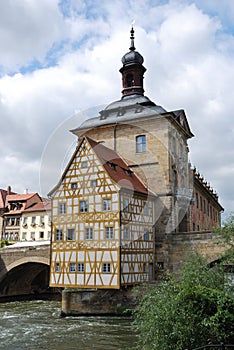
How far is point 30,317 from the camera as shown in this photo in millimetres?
21109

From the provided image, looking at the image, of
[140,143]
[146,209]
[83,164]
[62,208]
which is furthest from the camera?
[140,143]

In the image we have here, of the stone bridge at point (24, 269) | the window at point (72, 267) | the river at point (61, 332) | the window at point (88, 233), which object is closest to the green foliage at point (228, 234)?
the river at point (61, 332)

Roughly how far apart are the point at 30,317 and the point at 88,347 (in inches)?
312

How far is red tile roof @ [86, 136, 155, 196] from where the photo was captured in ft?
74.2

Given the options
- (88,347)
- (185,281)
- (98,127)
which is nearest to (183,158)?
(98,127)

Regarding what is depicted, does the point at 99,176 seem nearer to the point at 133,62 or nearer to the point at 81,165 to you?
the point at 81,165

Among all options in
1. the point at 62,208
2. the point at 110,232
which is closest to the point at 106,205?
the point at 110,232

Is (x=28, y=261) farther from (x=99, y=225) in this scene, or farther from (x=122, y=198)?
(x=122, y=198)

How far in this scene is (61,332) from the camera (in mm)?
16672

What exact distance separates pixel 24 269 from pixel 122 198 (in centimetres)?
1262

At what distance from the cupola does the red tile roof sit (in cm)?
741

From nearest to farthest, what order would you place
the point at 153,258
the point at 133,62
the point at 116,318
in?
1. the point at 116,318
2. the point at 153,258
3. the point at 133,62

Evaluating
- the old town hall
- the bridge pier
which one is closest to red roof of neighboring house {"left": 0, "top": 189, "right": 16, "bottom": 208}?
the old town hall

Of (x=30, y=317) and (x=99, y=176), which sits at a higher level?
(x=99, y=176)
